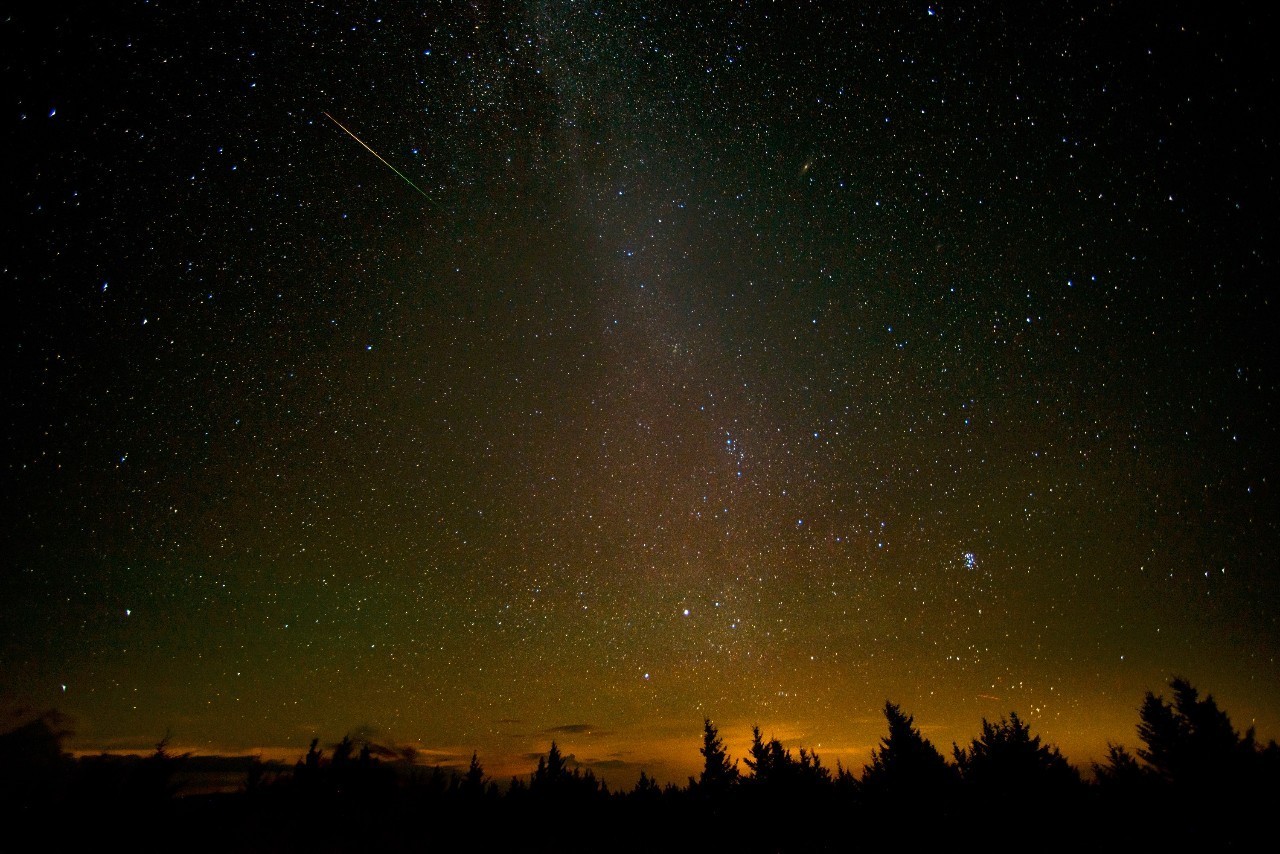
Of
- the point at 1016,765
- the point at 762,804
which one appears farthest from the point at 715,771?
the point at 1016,765

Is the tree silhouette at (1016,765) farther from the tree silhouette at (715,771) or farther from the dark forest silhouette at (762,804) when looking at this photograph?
the tree silhouette at (715,771)

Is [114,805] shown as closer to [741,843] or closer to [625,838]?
[625,838]

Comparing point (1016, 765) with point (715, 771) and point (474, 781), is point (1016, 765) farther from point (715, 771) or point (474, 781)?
point (474, 781)

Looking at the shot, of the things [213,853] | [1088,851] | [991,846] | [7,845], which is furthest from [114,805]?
[1088,851]

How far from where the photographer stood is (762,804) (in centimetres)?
2712

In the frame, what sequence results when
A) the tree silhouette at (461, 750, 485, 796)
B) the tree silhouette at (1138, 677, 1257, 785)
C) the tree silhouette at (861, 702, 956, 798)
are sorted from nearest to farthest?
1. the tree silhouette at (1138, 677, 1257, 785)
2. the tree silhouette at (861, 702, 956, 798)
3. the tree silhouette at (461, 750, 485, 796)

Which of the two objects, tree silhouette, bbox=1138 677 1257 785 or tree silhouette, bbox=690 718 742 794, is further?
tree silhouette, bbox=690 718 742 794

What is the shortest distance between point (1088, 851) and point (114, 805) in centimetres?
5324

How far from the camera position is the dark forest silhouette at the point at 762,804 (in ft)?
57.1

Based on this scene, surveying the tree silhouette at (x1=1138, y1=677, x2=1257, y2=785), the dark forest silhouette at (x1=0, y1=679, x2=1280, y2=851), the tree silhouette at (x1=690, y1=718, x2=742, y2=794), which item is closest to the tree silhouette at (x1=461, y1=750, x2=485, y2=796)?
the dark forest silhouette at (x1=0, y1=679, x2=1280, y2=851)

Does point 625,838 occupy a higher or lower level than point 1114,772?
lower

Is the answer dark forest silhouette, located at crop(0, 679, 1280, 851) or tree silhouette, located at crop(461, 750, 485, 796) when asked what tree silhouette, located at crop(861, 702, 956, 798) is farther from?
tree silhouette, located at crop(461, 750, 485, 796)

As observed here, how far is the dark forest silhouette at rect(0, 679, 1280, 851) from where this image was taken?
17.4 m

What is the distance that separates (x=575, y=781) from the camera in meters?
47.0
